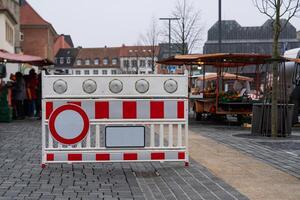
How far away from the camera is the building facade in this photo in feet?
328

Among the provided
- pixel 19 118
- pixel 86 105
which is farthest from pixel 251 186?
pixel 19 118

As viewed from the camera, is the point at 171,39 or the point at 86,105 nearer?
the point at 86,105

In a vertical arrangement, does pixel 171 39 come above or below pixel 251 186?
above

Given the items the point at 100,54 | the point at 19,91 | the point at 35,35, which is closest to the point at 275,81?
the point at 19,91

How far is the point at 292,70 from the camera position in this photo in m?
23.6

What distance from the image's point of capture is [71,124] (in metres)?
8.58

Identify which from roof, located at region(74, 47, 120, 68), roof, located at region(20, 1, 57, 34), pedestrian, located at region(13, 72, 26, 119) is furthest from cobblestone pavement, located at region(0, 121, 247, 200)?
roof, located at region(74, 47, 120, 68)

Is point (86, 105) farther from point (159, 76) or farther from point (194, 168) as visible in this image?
point (194, 168)

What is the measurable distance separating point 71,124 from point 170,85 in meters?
1.58

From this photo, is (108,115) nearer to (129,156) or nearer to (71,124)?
(71,124)

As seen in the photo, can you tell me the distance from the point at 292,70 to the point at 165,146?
15753mm

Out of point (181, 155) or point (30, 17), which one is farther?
point (30, 17)

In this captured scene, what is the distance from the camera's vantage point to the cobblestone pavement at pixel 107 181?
686 centimetres

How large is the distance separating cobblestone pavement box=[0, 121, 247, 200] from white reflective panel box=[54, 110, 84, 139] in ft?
1.83
